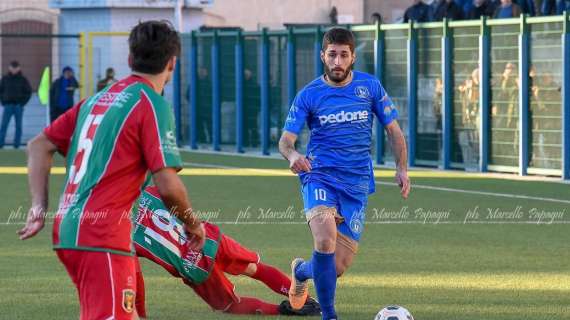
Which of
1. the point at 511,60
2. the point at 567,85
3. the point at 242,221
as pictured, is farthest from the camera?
the point at 511,60

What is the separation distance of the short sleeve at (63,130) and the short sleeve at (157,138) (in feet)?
1.33

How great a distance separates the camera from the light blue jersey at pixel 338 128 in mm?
9453

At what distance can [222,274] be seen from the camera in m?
9.64

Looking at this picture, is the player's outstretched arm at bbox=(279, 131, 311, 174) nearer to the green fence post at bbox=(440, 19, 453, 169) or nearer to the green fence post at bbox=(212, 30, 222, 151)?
the green fence post at bbox=(440, 19, 453, 169)

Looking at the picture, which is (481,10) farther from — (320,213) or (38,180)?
(38,180)

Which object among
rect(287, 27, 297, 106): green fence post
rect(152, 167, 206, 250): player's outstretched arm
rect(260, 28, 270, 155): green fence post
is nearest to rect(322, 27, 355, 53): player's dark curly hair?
rect(152, 167, 206, 250): player's outstretched arm

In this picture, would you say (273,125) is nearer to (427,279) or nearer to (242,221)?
(242,221)

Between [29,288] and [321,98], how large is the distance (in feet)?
9.39

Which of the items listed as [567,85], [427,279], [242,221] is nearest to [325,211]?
[427,279]

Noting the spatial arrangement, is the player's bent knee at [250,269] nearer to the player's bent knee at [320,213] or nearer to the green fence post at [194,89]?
the player's bent knee at [320,213]

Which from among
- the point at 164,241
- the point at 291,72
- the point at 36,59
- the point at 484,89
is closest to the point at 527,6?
the point at 484,89

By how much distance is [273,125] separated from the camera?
29.1m

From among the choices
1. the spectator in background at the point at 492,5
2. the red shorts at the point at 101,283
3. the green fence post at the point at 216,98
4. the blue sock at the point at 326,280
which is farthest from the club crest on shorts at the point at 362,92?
the green fence post at the point at 216,98

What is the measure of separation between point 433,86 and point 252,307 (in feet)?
52.2
